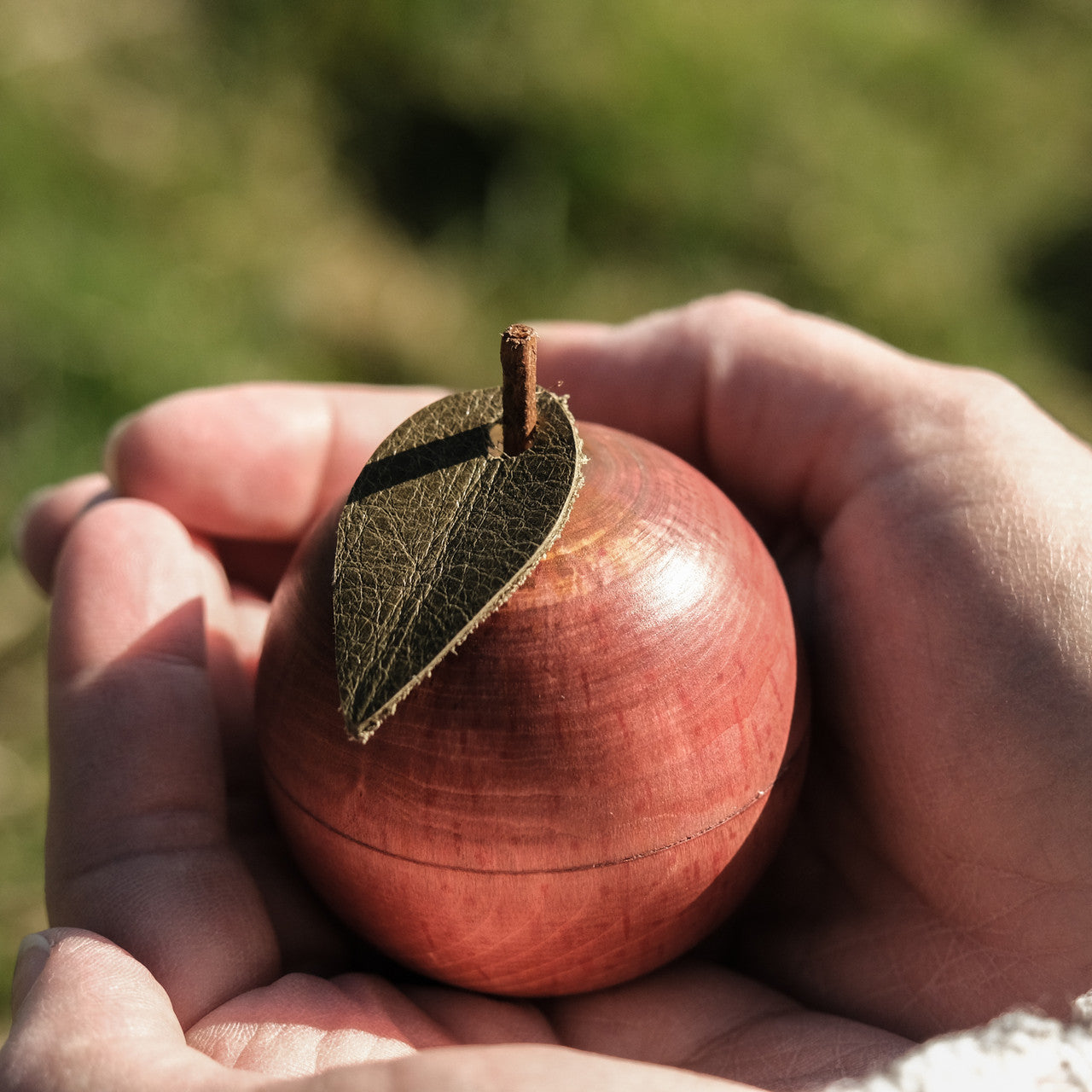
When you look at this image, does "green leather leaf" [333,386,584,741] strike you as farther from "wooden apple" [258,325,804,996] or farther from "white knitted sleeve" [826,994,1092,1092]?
"white knitted sleeve" [826,994,1092,1092]

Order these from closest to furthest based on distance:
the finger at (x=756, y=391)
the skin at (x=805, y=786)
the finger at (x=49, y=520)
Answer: the skin at (x=805, y=786) < the finger at (x=756, y=391) < the finger at (x=49, y=520)

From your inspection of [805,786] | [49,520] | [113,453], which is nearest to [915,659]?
[805,786]

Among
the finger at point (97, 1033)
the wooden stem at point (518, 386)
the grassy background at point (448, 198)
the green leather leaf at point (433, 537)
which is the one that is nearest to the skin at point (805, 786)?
the finger at point (97, 1033)

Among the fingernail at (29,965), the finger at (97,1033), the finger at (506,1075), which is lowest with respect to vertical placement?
the fingernail at (29,965)

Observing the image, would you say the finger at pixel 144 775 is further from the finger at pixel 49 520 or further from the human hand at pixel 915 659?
the human hand at pixel 915 659

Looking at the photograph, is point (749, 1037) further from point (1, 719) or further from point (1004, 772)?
point (1, 719)

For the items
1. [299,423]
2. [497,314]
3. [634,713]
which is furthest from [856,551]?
[497,314]
